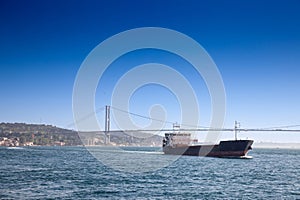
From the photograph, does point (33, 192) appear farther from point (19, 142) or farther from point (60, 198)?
point (19, 142)

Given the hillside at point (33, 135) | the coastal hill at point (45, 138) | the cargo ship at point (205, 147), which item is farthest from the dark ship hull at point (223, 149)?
the hillside at point (33, 135)

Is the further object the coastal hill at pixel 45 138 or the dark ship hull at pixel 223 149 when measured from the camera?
the coastal hill at pixel 45 138

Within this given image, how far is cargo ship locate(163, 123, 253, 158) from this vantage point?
233 feet

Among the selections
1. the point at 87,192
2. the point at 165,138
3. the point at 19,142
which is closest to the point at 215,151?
the point at 165,138

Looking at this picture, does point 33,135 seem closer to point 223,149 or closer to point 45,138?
point 45,138

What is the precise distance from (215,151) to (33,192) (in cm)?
5703

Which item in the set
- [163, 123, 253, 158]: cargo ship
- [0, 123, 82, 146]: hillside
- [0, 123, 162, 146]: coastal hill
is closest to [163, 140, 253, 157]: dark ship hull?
[163, 123, 253, 158]: cargo ship

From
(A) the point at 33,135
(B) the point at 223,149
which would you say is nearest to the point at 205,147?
(B) the point at 223,149

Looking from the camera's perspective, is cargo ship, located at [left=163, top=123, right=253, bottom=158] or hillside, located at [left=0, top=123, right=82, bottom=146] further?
hillside, located at [left=0, top=123, right=82, bottom=146]

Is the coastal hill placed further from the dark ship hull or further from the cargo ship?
the dark ship hull

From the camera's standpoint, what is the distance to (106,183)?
27.7 meters

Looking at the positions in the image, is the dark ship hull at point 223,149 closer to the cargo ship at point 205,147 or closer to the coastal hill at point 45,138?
the cargo ship at point 205,147

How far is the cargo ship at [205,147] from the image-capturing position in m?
71.1

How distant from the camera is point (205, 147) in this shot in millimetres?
79375
